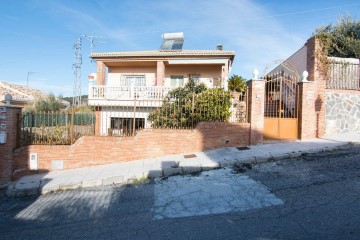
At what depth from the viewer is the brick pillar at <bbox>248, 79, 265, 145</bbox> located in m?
9.36

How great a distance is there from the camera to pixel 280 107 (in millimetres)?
9773

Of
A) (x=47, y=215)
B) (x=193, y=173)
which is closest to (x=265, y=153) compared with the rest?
(x=193, y=173)

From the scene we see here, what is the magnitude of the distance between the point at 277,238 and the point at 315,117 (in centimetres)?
810

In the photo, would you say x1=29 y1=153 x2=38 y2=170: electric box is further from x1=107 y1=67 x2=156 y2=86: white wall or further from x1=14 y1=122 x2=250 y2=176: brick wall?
x1=107 y1=67 x2=156 y2=86: white wall

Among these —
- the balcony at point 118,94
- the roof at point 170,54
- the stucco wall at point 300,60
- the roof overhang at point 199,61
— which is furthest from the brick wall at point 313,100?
the balcony at point 118,94

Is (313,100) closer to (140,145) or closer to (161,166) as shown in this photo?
(161,166)

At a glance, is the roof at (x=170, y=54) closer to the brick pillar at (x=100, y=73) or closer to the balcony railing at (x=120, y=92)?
the brick pillar at (x=100, y=73)

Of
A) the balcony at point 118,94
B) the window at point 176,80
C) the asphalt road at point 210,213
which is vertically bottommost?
the asphalt road at point 210,213

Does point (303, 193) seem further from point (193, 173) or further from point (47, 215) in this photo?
point (47, 215)

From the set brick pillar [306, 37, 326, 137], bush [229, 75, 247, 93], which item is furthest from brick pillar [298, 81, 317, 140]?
bush [229, 75, 247, 93]

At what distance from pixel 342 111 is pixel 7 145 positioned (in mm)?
12948

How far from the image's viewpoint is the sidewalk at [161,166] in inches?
276

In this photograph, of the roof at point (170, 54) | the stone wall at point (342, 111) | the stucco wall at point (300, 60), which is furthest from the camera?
the roof at point (170, 54)

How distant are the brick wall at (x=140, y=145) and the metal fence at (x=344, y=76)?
4.58 m
